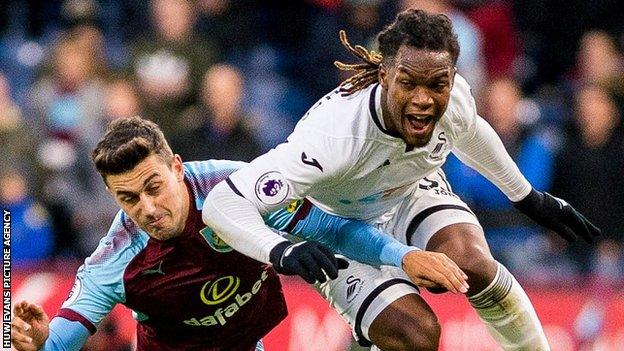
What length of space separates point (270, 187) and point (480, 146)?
3.55 feet

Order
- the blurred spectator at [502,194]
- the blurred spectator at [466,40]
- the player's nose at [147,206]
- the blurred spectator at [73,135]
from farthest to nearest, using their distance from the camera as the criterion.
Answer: the blurred spectator at [466,40]
the blurred spectator at [73,135]
the blurred spectator at [502,194]
the player's nose at [147,206]

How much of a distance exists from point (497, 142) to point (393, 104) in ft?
2.93

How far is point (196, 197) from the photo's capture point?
5.74m

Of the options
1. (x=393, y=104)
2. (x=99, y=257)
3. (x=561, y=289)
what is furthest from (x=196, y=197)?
(x=561, y=289)

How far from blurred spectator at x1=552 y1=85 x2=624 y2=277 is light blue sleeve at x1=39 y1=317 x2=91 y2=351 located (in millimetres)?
4039

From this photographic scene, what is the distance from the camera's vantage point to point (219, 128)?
9.11 m

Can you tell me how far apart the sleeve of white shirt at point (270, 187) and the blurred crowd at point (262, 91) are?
3141mm

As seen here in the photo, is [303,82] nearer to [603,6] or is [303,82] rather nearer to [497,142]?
[603,6]

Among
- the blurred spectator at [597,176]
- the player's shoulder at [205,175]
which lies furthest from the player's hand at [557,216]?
the blurred spectator at [597,176]

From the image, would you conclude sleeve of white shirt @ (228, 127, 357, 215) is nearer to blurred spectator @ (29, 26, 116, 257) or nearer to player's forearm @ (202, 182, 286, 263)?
player's forearm @ (202, 182, 286, 263)

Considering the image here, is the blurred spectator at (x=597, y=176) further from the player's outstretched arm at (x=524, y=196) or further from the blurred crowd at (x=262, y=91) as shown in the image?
the player's outstretched arm at (x=524, y=196)

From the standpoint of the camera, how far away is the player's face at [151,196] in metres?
5.53

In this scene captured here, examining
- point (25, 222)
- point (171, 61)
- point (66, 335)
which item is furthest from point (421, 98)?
point (171, 61)

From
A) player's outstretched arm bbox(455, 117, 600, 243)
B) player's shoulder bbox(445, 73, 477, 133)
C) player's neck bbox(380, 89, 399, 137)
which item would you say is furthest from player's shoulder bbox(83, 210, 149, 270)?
player's outstretched arm bbox(455, 117, 600, 243)
